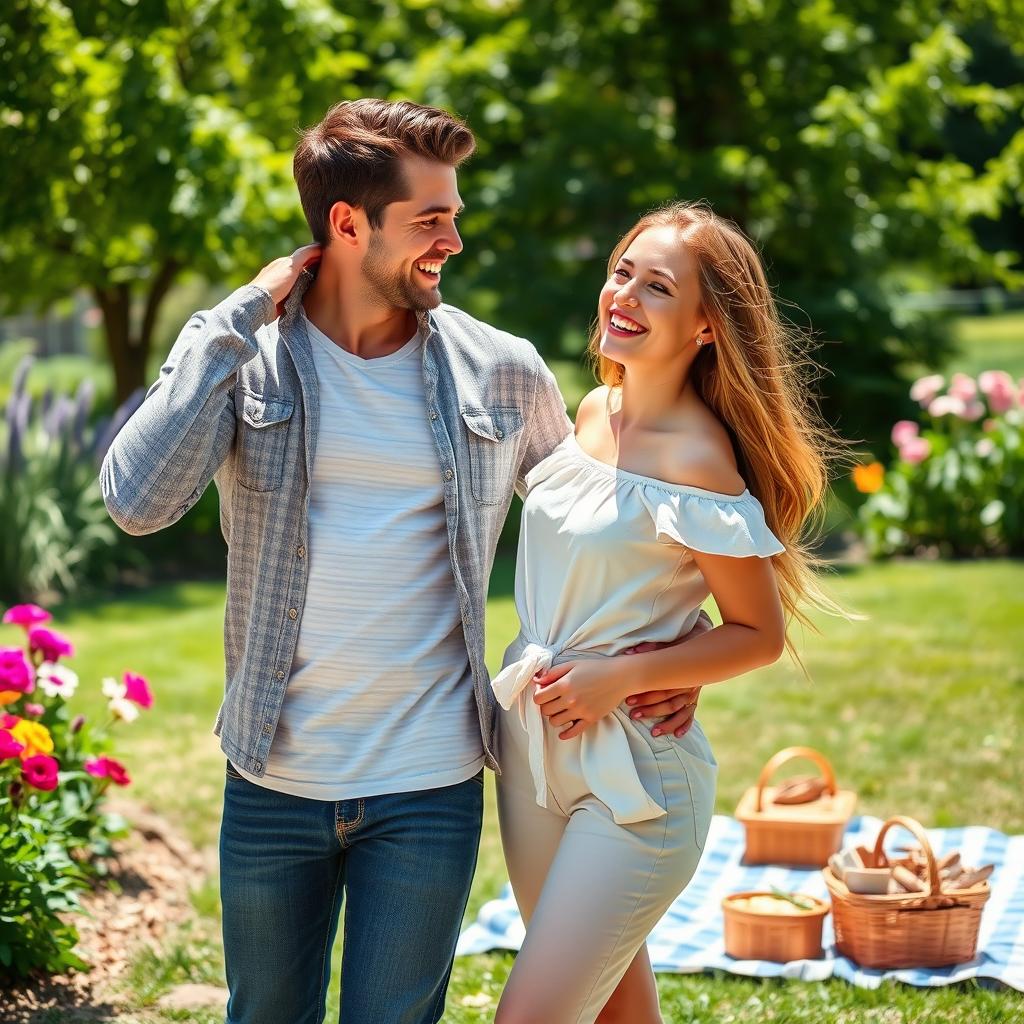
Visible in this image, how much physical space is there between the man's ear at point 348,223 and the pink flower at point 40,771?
179 cm

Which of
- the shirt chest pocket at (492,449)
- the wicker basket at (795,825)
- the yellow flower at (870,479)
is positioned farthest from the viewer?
the yellow flower at (870,479)

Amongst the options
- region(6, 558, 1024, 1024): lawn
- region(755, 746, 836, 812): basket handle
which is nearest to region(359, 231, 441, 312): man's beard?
region(6, 558, 1024, 1024): lawn

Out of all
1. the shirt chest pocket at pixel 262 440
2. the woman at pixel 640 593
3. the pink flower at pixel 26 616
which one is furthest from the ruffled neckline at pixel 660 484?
the pink flower at pixel 26 616

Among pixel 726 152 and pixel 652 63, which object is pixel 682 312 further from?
pixel 652 63

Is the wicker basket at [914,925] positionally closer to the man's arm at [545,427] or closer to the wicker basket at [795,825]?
the wicker basket at [795,825]

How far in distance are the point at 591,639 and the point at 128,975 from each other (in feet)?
7.02

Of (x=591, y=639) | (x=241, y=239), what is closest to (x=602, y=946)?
(x=591, y=639)

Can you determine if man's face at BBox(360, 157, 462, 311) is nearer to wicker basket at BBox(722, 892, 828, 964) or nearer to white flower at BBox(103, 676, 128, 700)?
white flower at BBox(103, 676, 128, 700)

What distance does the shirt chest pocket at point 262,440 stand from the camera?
8.64 feet

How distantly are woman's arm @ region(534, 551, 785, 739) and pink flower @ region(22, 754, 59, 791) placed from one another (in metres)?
1.67

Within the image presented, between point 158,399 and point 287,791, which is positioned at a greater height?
point 158,399

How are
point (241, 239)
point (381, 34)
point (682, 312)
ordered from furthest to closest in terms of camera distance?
point (381, 34) < point (241, 239) < point (682, 312)

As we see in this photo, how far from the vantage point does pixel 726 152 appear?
11.9 m

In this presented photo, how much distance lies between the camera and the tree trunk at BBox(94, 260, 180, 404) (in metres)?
12.2
